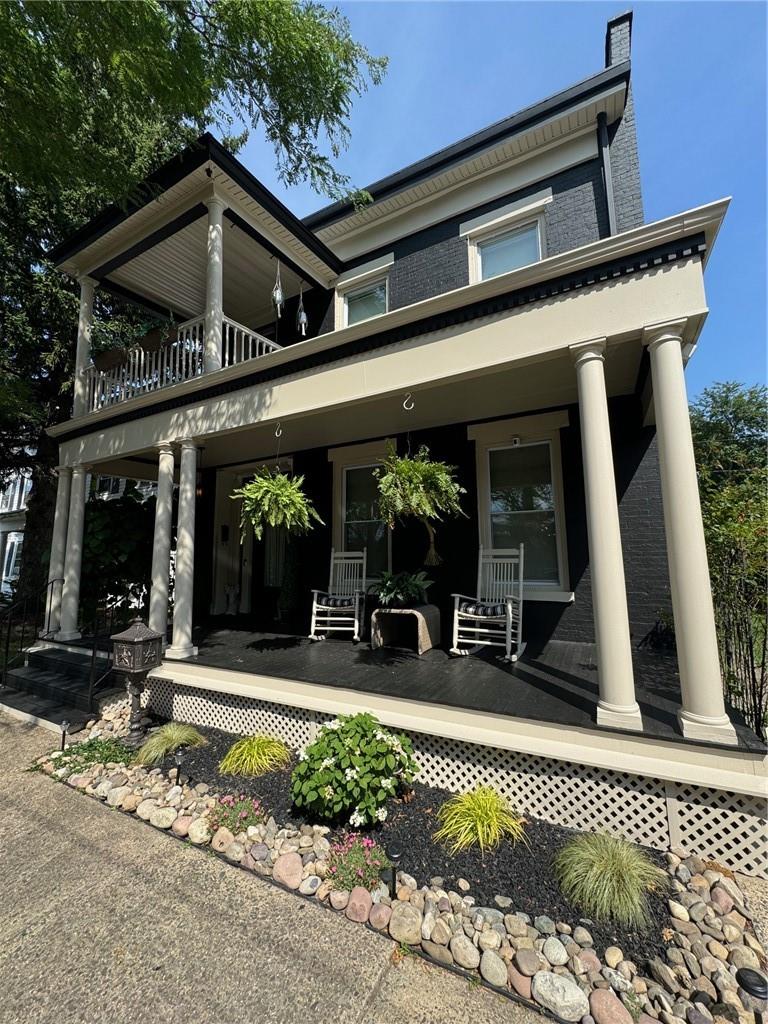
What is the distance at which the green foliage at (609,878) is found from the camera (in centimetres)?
213

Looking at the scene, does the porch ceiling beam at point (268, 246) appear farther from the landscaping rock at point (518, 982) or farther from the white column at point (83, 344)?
the landscaping rock at point (518, 982)

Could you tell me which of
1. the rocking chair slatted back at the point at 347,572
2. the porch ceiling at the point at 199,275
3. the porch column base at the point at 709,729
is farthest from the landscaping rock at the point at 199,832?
the porch ceiling at the point at 199,275

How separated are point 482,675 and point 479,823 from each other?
1.35m

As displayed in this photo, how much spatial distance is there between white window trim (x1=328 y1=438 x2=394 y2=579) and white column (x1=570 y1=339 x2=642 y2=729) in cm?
362

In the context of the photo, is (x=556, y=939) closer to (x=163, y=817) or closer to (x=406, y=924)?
(x=406, y=924)

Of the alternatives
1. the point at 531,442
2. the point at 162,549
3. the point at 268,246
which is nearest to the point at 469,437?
the point at 531,442

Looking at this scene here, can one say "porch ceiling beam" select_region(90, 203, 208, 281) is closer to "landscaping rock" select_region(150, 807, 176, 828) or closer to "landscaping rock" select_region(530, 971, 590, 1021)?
"landscaping rock" select_region(150, 807, 176, 828)

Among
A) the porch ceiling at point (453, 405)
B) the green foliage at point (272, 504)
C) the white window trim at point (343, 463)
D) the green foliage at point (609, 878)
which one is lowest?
the green foliage at point (609, 878)

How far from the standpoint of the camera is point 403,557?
6.11 metres

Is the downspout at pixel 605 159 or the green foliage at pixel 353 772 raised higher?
the downspout at pixel 605 159

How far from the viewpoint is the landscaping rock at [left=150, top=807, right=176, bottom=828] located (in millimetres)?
3027

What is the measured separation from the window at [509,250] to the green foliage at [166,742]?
628 centimetres

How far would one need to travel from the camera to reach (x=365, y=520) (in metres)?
6.64

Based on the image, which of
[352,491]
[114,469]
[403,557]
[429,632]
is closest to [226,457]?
[114,469]
